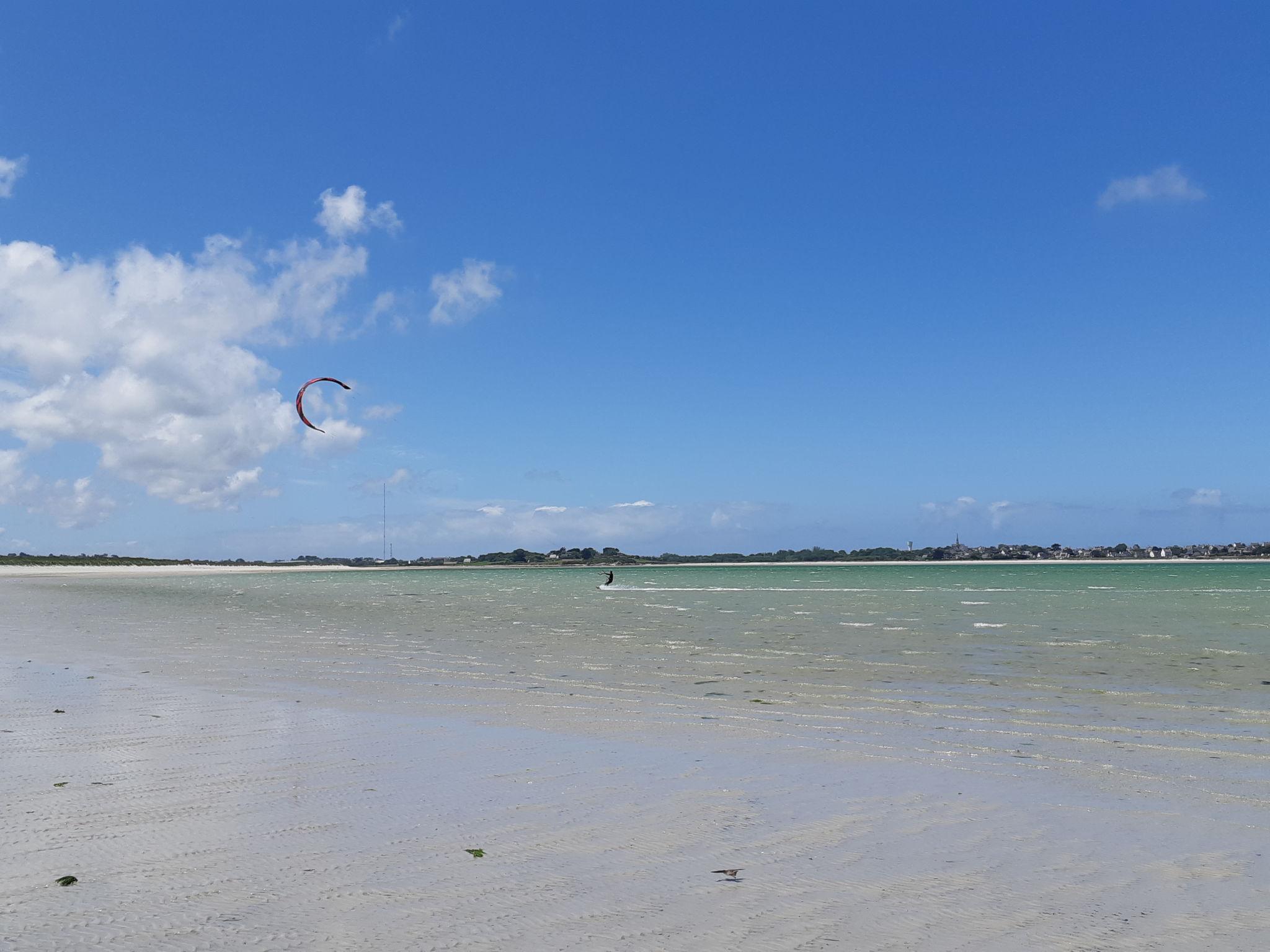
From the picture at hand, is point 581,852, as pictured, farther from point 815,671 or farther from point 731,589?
point 731,589

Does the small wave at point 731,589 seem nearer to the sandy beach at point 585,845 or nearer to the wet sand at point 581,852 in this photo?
the sandy beach at point 585,845

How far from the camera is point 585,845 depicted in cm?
616

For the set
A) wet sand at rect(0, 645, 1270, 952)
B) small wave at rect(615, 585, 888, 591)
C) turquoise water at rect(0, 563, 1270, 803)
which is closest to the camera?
wet sand at rect(0, 645, 1270, 952)

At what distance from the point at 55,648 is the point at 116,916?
64.2ft

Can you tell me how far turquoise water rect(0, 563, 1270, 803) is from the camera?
10328 mm

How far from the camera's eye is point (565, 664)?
18.2 m

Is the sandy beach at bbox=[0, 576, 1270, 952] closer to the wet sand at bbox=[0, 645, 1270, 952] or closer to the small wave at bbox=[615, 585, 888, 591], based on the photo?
the wet sand at bbox=[0, 645, 1270, 952]

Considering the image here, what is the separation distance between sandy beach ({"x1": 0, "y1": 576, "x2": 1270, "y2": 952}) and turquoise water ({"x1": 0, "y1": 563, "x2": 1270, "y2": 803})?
0.87 metres

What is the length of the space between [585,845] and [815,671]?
457 inches

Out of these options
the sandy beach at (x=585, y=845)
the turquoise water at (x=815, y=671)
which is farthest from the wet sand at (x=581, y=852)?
the turquoise water at (x=815, y=671)

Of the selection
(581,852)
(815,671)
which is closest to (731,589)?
(815,671)

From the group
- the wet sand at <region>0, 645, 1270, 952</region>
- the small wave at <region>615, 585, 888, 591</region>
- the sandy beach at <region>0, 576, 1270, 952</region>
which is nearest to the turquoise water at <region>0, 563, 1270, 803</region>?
the sandy beach at <region>0, 576, 1270, 952</region>

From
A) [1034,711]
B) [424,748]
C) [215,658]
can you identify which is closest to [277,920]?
[424,748]

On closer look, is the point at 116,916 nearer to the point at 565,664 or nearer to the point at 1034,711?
the point at 1034,711
